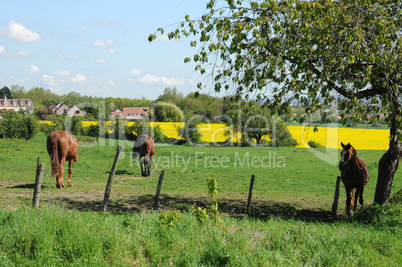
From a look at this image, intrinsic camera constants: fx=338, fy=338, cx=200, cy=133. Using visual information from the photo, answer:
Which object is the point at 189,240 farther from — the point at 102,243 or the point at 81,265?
the point at 81,265

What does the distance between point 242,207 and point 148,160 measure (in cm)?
899

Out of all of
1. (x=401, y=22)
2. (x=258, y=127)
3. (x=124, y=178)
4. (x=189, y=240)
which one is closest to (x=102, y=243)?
(x=189, y=240)

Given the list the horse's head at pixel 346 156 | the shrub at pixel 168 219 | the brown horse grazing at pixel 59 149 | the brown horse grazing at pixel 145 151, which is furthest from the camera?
the brown horse grazing at pixel 145 151

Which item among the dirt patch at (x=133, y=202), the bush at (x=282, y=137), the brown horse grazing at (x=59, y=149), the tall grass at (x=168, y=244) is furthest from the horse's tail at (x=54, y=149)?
the bush at (x=282, y=137)

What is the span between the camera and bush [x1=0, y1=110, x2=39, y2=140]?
142 ft

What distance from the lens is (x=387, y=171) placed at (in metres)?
11.2

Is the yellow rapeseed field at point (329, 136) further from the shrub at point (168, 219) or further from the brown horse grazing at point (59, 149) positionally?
the shrub at point (168, 219)

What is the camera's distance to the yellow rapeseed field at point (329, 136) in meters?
43.2

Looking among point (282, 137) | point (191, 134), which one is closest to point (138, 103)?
point (191, 134)

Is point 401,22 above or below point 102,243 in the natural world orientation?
above

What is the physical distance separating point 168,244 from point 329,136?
1888 inches

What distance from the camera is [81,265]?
4906 mm

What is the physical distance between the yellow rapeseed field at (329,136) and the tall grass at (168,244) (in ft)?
121

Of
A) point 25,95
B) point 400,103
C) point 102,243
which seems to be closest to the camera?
point 102,243
